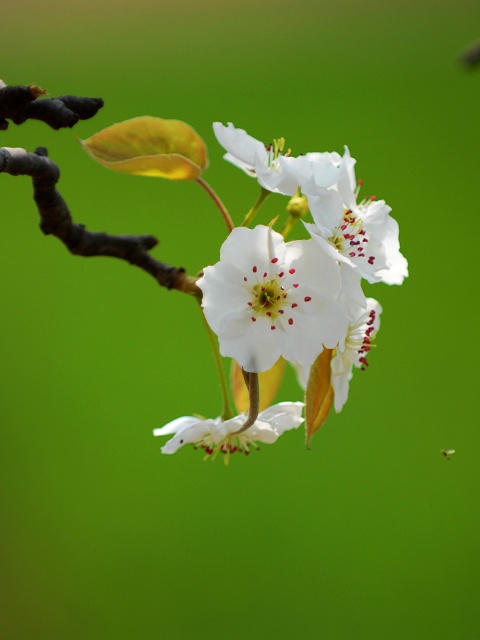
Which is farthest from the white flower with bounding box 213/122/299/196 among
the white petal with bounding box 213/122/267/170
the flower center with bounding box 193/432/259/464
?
the flower center with bounding box 193/432/259/464

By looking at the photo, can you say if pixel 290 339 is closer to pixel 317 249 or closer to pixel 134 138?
pixel 317 249

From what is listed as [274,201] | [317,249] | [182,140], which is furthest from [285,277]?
[274,201]

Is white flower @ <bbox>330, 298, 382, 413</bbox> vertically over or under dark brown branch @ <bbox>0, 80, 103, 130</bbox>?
under

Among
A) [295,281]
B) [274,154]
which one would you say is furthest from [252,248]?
[274,154]

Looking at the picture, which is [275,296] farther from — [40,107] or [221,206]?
[40,107]

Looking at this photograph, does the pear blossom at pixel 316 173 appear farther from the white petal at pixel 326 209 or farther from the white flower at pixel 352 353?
the white flower at pixel 352 353

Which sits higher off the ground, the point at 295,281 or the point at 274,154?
the point at 274,154

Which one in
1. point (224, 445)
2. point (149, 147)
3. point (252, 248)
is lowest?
point (224, 445)

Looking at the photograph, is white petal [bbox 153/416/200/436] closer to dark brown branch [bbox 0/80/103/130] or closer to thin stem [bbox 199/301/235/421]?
thin stem [bbox 199/301/235/421]
